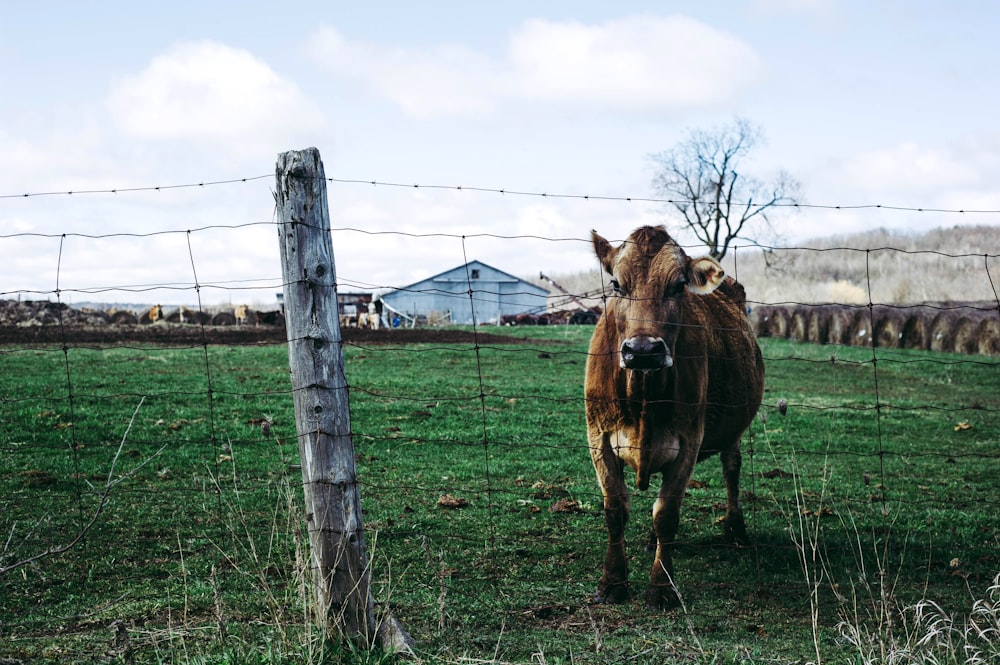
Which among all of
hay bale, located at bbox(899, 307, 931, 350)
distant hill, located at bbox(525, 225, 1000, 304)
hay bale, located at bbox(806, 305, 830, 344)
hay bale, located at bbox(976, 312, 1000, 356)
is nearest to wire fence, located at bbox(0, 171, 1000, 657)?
hay bale, located at bbox(976, 312, 1000, 356)

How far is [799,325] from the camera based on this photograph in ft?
115

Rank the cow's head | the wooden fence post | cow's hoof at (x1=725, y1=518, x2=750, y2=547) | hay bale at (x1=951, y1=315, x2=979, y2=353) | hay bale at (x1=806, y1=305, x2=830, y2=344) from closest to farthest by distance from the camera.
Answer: the wooden fence post
the cow's head
cow's hoof at (x1=725, y1=518, x2=750, y2=547)
hay bale at (x1=951, y1=315, x2=979, y2=353)
hay bale at (x1=806, y1=305, x2=830, y2=344)

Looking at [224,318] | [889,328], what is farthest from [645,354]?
[224,318]

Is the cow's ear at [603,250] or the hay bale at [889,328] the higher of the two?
the cow's ear at [603,250]

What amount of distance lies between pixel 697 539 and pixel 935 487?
13.4 feet

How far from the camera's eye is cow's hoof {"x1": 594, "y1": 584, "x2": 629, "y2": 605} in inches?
226

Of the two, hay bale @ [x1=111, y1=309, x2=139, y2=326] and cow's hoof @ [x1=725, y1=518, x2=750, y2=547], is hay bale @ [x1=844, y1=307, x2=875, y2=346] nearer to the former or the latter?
cow's hoof @ [x1=725, y1=518, x2=750, y2=547]

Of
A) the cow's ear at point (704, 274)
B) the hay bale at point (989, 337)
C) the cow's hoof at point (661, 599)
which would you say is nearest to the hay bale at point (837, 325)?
the hay bale at point (989, 337)

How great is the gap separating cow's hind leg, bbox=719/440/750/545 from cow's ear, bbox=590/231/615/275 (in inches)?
98.6

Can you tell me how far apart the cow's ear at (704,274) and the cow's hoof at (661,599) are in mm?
2026

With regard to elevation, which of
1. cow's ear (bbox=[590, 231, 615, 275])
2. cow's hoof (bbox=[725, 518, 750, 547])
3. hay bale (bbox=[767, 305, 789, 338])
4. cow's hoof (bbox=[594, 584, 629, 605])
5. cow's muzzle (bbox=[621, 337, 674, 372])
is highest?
cow's ear (bbox=[590, 231, 615, 275])

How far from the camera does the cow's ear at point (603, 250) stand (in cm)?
639

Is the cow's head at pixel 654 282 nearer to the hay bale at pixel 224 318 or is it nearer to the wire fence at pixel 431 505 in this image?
the wire fence at pixel 431 505

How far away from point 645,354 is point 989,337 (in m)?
27.5
